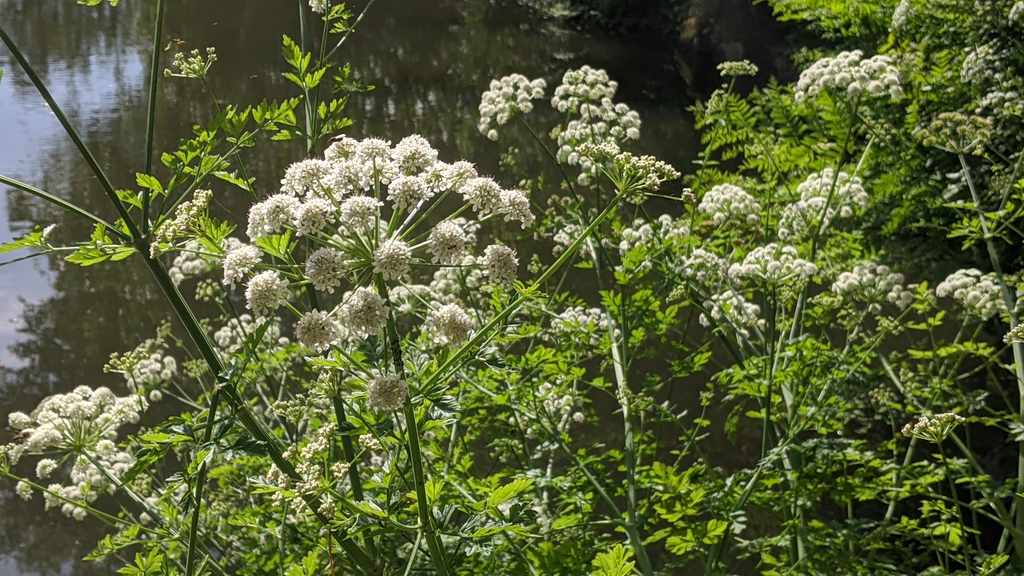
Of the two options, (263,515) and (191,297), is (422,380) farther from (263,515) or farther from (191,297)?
(191,297)

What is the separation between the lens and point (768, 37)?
1561 cm

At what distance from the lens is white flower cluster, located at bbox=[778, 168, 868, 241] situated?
14.0 feet

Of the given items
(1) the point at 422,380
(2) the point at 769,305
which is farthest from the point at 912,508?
(1) the point at 422,380

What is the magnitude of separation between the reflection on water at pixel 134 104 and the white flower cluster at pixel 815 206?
4.63 m

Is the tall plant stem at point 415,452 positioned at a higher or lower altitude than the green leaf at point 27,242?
lower

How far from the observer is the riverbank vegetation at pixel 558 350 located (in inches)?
86.2

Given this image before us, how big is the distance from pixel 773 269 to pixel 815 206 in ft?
2.34

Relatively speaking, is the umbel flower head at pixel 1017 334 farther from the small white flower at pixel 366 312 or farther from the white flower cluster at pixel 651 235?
the small white flower at pixel 366 312

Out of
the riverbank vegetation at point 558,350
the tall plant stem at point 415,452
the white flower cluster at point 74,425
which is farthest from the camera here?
the white flower cluster at point 74,425

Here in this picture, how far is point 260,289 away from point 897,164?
561 centimetres

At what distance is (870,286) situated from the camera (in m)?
4.20

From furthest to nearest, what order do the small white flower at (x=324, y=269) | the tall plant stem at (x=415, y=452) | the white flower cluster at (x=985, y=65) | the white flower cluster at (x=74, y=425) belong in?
the white flower cluster at (x=985, y=65)
the white flower cluster at (x=74, y=425)
the tall plant stem at (x=415, y=452)
the small white flower at (x=324, y=269)

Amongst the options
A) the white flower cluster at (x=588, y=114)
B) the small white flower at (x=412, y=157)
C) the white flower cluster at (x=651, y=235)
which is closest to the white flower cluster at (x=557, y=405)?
the white flower cluster at (x=651, y=235)

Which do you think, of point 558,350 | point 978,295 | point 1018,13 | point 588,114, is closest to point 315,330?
point 558,350
